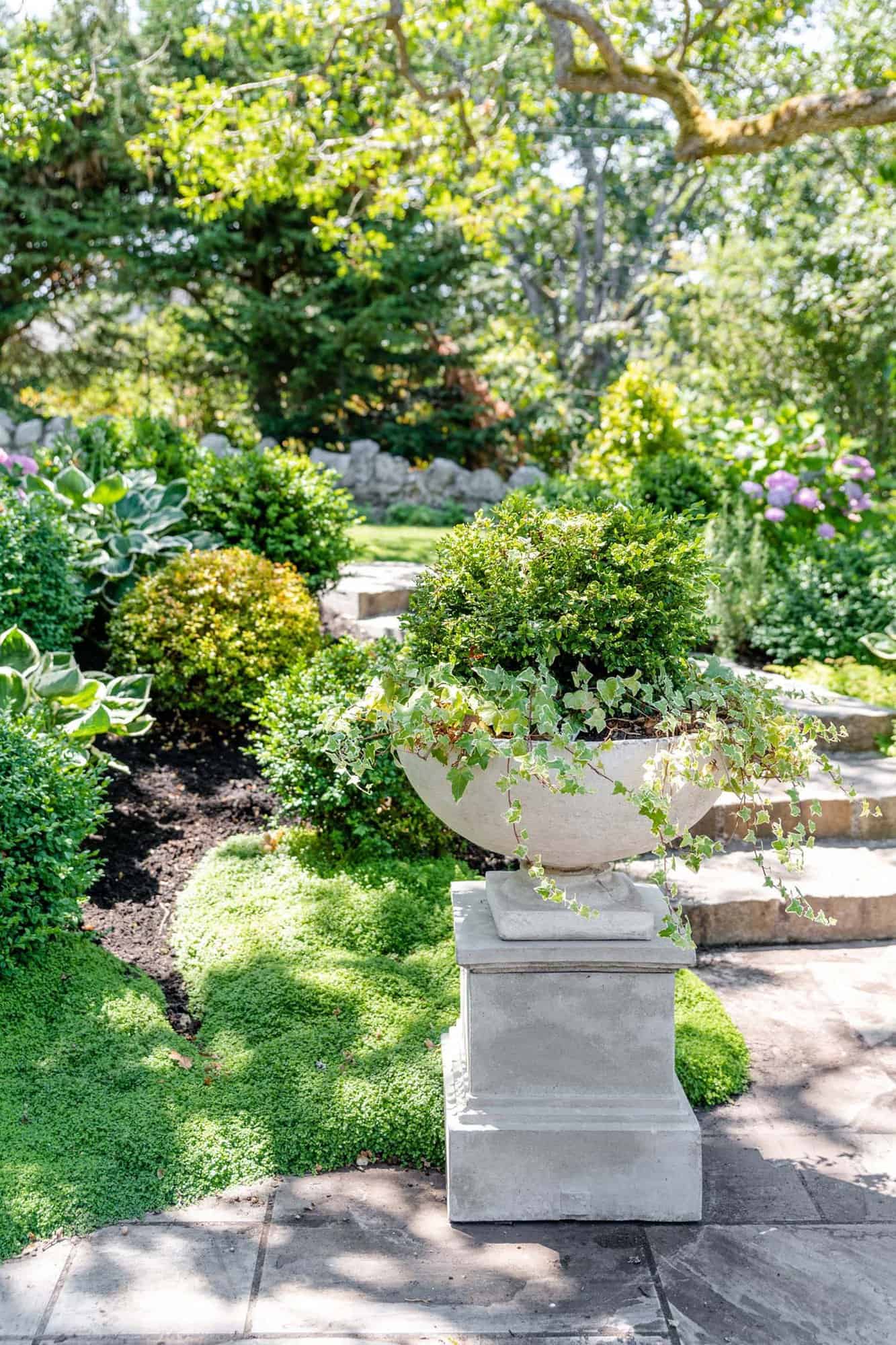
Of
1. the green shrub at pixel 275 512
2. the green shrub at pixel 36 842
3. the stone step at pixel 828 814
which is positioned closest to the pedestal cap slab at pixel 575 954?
the green shrub at pixel 36 842

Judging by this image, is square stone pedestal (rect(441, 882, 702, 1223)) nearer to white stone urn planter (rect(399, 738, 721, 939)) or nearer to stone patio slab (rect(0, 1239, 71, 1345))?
white stone urn planter (rect(399, 738, 721, 939))

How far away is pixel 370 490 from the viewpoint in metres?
13.4

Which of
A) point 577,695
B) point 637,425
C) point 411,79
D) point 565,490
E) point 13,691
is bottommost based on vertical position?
point 13,691

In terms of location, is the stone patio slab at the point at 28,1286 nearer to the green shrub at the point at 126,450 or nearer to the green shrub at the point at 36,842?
the green shrub at the point at 36,842

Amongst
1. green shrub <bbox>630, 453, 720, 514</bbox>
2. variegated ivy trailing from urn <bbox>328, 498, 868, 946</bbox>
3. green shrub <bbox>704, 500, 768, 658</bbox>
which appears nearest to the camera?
variegated ivy trailing from urn <bbox>328, 498, 868, 946</bbox>

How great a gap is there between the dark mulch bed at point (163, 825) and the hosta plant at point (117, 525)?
941 mm

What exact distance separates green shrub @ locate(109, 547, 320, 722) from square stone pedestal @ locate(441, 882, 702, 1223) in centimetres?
251

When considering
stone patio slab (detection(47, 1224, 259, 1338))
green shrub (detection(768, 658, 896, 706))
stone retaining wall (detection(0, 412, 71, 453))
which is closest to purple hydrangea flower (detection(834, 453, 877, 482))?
green shrub (detection(768, 658, 896, 706))

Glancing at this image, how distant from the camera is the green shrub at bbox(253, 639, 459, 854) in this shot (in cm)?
404

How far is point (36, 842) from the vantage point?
323 cm

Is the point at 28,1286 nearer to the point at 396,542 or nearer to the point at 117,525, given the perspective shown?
the point at 117,525

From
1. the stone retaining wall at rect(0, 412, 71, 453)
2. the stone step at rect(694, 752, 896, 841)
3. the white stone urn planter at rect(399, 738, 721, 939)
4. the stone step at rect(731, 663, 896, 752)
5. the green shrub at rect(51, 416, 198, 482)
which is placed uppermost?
the stone retaining wall at rect(0, 412, 71, 453)

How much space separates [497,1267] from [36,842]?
1.73 m

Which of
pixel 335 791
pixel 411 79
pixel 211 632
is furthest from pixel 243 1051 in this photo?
pixel 411 79
